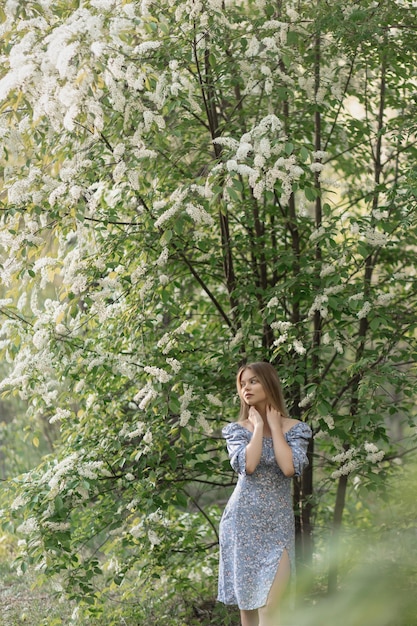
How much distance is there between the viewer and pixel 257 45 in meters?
3.52

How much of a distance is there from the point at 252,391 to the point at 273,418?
0.14 meters

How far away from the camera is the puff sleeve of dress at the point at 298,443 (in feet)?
10.6

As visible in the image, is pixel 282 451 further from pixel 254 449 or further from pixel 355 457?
pixel 355 457

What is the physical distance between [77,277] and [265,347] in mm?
1076

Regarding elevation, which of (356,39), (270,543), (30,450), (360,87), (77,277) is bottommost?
(30,450)

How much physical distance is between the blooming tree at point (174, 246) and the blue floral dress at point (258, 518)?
294 mm

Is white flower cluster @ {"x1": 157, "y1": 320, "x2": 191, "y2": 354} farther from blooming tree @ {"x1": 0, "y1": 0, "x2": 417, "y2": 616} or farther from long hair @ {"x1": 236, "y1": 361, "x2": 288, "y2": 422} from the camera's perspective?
long hair @ {"x1": 236, "y1": 361, "x2": 288, "y2": 422}

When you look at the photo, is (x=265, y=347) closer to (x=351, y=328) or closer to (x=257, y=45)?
(x=351, y=328)

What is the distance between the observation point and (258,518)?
3.28 meters

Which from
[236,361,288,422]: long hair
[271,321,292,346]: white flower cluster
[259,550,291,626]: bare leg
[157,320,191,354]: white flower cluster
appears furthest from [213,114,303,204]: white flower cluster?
[259,550,291,626]: bare leg

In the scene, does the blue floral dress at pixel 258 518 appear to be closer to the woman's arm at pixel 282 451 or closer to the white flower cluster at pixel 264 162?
the woman's arm at pixel 282 451

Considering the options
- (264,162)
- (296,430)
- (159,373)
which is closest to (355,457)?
(296,430)

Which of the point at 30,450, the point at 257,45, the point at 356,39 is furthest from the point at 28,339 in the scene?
the point at 30,450

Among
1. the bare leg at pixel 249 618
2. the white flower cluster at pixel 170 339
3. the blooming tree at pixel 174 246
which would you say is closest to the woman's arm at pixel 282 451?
the blooming tree at pixel 174 246
